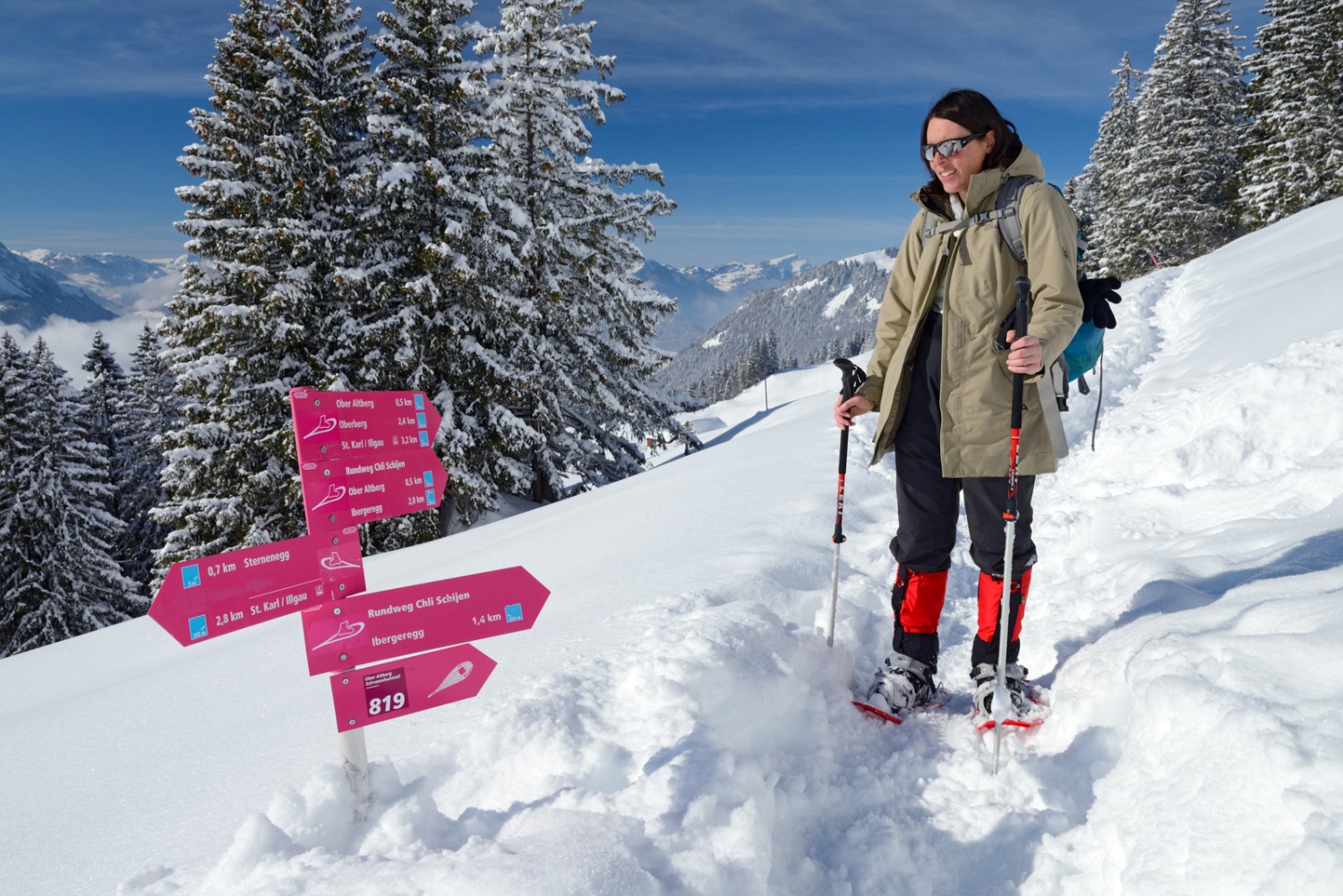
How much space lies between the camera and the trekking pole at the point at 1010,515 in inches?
97.7

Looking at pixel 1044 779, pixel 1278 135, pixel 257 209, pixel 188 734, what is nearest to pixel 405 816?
pixel 188 734

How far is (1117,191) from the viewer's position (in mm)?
33594

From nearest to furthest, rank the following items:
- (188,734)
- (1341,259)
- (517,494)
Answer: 1. (188,734)
2. (1341,259)
3. (517,494)

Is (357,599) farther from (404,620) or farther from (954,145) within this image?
(954,145)

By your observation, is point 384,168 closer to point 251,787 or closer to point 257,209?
point 257,209

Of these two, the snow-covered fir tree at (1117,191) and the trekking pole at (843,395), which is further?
the snow-covered fir tree at (1117,191)

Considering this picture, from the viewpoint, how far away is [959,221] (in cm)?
271

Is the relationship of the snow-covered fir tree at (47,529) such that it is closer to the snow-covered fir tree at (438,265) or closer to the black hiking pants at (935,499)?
the snow-covered fir tree at (438,265)

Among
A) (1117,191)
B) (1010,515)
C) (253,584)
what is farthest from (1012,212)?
(1117,191)

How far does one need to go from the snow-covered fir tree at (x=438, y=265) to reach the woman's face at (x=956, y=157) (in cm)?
1024

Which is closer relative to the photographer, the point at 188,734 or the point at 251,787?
the point at 251,787

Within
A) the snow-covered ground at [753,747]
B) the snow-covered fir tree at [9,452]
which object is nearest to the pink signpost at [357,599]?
the snow-covered ground at [753,747]

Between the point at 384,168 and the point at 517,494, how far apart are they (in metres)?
6.52

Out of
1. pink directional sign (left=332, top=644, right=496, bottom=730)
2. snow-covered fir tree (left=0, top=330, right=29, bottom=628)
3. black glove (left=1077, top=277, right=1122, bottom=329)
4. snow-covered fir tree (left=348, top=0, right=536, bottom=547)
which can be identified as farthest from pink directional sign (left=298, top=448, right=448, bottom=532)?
snow-covered fir tree (left=0, top=330, right=29, bottom=628)
